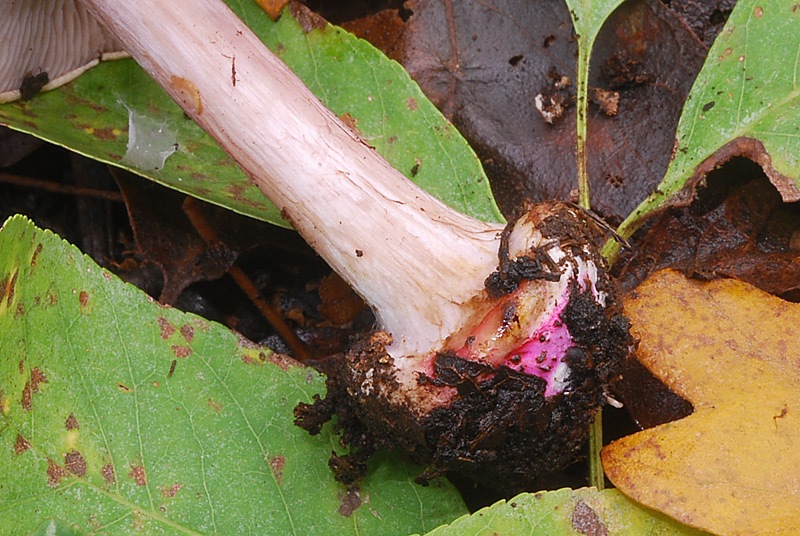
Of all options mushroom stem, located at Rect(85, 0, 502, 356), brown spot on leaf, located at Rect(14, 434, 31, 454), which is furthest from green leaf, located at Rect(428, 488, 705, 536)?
brown spot on leaf, located at Rect(14, 434, 31, 454)

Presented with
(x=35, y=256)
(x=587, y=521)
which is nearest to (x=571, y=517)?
(x=587, y=521)

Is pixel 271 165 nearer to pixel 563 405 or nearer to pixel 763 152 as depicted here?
pixel 563 405

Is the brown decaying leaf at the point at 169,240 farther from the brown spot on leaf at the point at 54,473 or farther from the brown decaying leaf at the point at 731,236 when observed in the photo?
the brown decaying leaf at the point at 731,236

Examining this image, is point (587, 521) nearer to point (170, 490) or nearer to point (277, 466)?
point (277, 466)

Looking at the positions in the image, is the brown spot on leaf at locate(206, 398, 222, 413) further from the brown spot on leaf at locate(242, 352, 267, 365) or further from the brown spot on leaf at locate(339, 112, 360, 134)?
the brown spot on leaf at locate(339, 112, 360, 134)

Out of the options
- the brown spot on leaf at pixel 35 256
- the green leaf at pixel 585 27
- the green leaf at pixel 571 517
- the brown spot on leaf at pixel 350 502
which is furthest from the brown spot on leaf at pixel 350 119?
the green leaf at pixel 571 517
